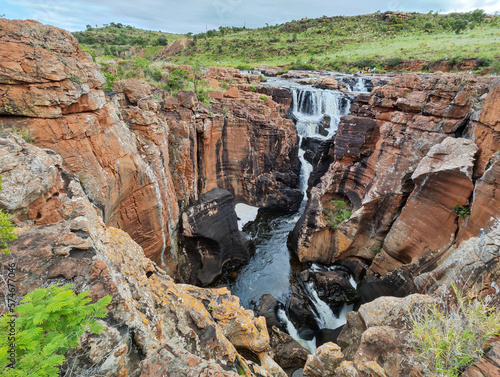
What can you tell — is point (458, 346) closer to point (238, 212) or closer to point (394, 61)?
point (238, 212)

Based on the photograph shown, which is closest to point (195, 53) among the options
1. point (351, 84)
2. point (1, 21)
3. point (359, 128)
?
point (351, 84)

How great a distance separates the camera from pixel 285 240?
1584 centimetres

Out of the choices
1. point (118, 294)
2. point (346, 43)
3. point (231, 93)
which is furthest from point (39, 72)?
point (346, 43)

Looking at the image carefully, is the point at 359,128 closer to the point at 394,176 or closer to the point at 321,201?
the point at 394,176

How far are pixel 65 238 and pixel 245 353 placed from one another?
476 cm

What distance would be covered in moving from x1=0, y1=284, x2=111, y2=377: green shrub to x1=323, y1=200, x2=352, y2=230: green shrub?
12.0m

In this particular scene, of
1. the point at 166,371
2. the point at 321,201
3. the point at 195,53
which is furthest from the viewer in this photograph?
the point at 195,53

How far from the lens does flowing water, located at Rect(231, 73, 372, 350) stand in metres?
11.4

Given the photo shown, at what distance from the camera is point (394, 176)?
10.8 m

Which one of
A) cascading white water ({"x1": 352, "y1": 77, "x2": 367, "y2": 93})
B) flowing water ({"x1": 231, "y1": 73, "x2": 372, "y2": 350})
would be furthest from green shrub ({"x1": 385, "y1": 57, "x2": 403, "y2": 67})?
flowing water ({"x1": 231, "y1": 73, "x2": 372, "y2": 350})

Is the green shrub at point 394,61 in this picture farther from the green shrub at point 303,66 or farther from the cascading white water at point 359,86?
the cascading white water at point 359,86

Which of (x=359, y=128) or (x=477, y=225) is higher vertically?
(x=359, y=128)

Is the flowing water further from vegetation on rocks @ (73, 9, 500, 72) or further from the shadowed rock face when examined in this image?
vegetation on rocks @ (73, 9, 500, 72)

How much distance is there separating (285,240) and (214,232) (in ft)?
17.8
